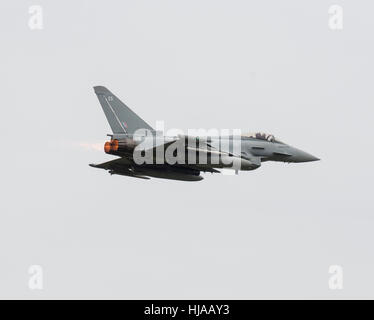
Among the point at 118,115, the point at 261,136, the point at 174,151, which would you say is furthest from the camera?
the point at 261,136

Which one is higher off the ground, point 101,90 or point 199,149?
point 101,90

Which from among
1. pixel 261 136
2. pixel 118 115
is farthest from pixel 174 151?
pixel 261 136

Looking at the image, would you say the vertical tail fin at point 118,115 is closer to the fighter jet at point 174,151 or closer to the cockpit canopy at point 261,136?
the fighter jet at point 174,151

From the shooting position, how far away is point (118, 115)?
47281mm

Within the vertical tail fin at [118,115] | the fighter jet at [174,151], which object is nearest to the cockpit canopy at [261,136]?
the fighter jet at [174,151]

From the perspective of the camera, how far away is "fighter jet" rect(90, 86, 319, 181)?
44938 mm

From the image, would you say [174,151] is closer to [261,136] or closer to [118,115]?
[118,115]

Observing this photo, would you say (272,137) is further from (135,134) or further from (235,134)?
(135,134)

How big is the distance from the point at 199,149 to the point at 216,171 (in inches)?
99.2

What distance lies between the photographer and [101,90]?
47.8 m

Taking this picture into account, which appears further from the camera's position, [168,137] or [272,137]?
[272,137]

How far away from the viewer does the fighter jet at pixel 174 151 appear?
44.9 meters

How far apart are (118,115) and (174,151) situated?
11.3 feet

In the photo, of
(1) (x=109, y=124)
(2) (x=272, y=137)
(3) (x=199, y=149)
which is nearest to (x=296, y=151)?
(2) (x=272, y=137)
